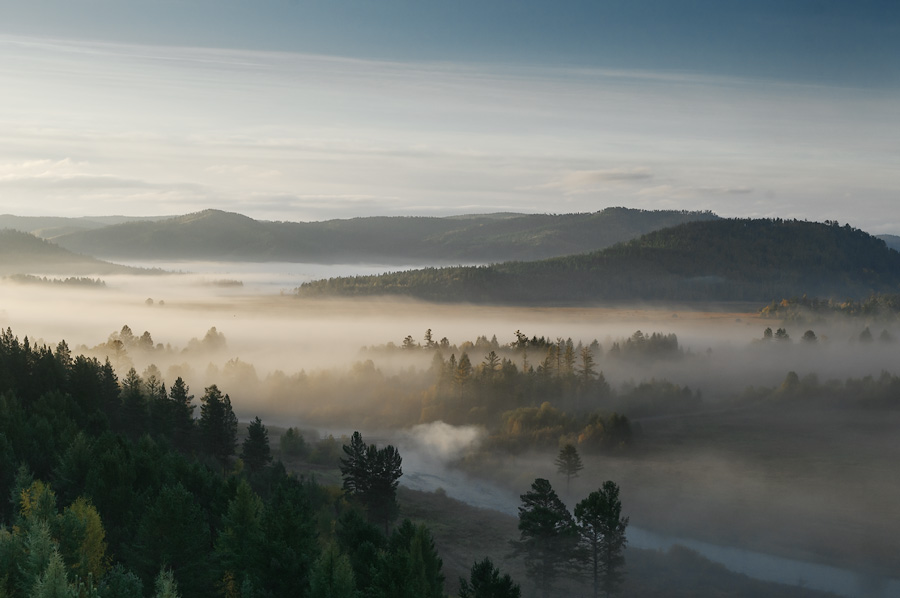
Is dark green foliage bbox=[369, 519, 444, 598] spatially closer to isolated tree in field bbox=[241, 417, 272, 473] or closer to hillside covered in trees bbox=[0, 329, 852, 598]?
hillside covered in trees bbox=[0, 329, 852, 598]

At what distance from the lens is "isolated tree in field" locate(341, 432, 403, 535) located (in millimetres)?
93250

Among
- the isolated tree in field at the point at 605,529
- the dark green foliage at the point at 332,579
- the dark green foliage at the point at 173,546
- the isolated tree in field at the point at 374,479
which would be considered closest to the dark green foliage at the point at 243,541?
Result: the dark green foliage at the point at 173,546

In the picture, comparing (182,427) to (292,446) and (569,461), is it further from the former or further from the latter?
(569,461)

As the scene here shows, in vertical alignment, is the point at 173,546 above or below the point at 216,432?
above

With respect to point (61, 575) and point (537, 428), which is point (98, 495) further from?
point (537, 428)

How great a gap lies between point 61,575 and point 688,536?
291ft

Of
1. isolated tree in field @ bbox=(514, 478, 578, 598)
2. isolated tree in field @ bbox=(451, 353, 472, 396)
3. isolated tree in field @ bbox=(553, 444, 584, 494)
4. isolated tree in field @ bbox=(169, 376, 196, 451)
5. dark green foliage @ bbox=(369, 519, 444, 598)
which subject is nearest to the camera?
dark green foliage @ bbox=(369, 519, 444, 598)

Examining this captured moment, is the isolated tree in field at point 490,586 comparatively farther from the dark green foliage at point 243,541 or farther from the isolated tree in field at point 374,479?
the isolated tree in field at point 374,479

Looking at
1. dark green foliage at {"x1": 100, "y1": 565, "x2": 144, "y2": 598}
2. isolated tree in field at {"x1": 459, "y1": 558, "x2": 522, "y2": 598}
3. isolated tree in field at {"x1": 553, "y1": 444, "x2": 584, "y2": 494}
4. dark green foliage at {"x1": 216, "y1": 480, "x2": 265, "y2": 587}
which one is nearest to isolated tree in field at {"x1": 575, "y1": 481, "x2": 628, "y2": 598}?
isolated tree in field at {"x1": 459, "y1": 558, "x2": 522, "y2": 598}

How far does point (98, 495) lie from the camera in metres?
60.3

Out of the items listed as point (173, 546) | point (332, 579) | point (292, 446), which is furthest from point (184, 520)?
point (292, 446)

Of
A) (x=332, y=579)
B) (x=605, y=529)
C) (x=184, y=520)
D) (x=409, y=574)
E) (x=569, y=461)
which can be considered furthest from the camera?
(x=569, y=461)

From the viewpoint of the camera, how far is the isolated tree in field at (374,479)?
93250 mm

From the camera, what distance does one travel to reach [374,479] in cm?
9331
